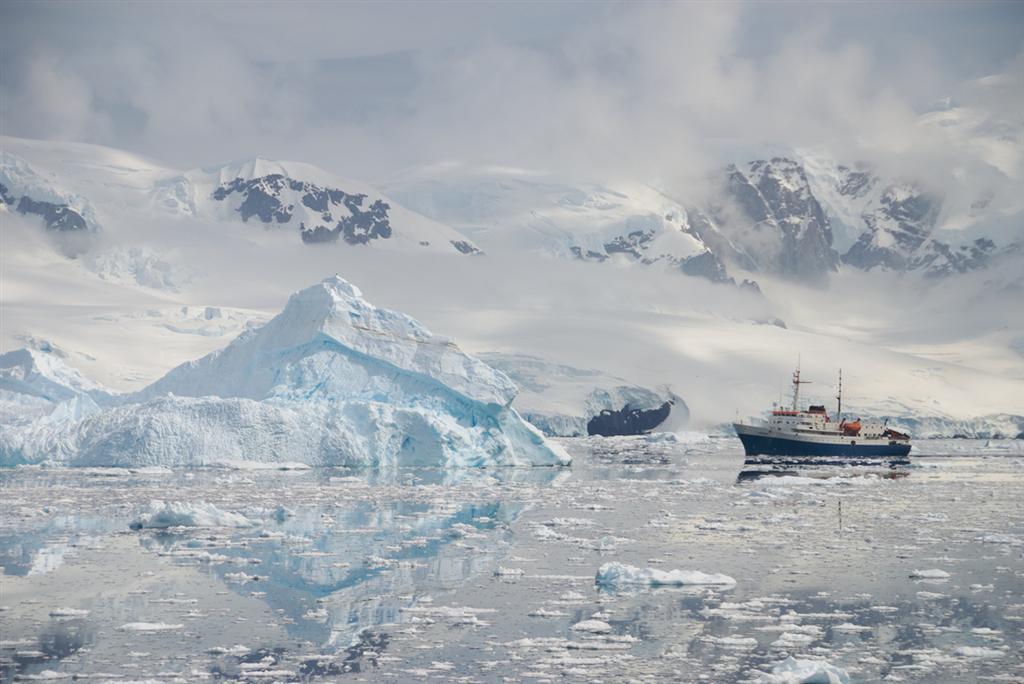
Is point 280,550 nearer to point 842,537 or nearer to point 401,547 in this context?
point 401,547

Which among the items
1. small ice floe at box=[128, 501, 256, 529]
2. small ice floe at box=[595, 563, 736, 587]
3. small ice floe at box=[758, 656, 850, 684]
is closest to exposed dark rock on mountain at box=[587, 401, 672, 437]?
small ice floe at box=[128, 501, 256, 529]

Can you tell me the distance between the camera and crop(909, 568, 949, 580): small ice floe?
22.2 meters

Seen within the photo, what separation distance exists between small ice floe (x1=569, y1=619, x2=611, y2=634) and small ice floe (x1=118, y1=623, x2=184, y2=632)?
515 centimetres

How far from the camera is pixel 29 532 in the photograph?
26.9m

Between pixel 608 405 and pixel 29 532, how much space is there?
6868cm

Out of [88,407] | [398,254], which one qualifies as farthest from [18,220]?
[88,407]

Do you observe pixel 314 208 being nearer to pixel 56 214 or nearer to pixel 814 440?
pixel 56 214

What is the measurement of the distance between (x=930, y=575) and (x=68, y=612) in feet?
43.2

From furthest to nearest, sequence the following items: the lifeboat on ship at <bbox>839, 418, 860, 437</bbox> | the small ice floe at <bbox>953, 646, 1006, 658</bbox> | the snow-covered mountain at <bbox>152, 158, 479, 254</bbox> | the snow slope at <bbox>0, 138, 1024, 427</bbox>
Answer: the snow-covered mountain at <bbox>152, 158, 479, 254</bbox>, the snow slope at <bbox>0, 138, 1024, 427</bbox>, the lifeboat on ship at <bbox>839, 418, 860, 437</bbox>, the small ice floe at <bbox>953, 646, 1006, 658</bbox>

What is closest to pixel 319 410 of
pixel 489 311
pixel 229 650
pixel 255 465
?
pixel 255 465

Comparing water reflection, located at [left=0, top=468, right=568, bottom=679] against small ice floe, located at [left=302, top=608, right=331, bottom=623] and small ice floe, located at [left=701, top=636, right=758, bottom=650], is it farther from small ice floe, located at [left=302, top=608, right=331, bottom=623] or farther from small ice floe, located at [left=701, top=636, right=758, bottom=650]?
small ice floe, located at [left=701, top=636, right=758, bottom=650]

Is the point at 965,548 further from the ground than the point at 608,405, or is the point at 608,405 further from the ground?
the point at 608,405

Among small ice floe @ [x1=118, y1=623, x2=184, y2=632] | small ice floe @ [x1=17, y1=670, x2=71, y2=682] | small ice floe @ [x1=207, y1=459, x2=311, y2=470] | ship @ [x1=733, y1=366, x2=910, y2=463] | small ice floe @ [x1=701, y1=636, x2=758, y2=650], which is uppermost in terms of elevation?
ship @ [x1=733, y1=366, x2=910, y2=463]

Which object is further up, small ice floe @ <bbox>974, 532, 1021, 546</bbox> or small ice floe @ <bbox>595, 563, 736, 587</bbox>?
small ice floe @ <bbox>974, 532, 1021, 546</bbox>
